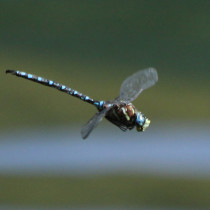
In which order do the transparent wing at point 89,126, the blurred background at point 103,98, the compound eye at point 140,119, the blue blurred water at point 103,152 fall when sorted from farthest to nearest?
the blue blurred water at point 103,152 < the blurred background at point 103,98 < the compound eye at point 140,119 < the transparent wing at point 89,126

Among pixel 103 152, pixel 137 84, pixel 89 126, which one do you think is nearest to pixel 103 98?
pixel 103 152

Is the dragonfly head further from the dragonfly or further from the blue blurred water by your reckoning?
the blue blurred water

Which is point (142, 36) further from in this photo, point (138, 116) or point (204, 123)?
point (138, 116)

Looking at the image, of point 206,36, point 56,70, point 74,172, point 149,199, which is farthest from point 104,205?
point 206,36

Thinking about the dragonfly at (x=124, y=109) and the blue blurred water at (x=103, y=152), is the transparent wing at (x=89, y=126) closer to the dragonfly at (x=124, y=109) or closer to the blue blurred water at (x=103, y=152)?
the dragonfly at (x=124, y=109)

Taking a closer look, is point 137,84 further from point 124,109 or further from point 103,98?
point 103,98

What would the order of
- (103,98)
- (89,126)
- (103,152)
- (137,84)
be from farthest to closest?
1. (103,98)
2. (103,152)
3. (137,84)
4. (89,126)

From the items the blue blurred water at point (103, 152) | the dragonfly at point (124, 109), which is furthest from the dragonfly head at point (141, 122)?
the blue blurred water at point (103, 152)
